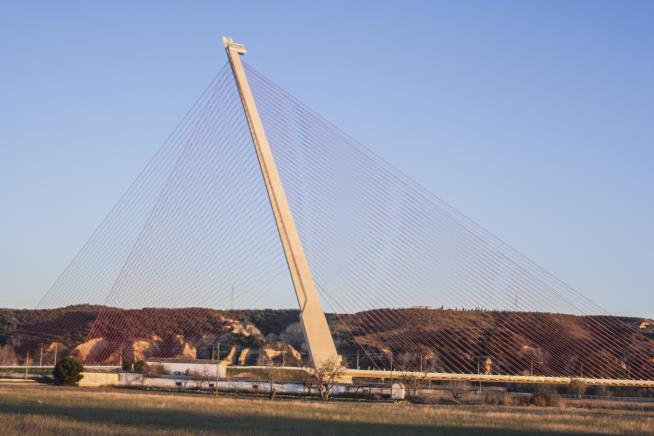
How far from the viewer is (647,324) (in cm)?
8575

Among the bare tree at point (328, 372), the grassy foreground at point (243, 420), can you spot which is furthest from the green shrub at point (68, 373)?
the grassy foreground at point (243, 420)

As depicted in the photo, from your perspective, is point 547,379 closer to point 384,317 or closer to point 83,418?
point 384,317

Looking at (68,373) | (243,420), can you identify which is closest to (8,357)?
(68,373)

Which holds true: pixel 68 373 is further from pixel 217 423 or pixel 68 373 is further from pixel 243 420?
pixel 217 423

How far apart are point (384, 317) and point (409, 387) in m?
11.9

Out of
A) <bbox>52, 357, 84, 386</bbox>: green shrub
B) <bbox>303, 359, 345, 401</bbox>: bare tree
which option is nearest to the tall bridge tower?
<bbox>303, 359, 345, 401</bbox>: bare tree

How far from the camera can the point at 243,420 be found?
28.2m

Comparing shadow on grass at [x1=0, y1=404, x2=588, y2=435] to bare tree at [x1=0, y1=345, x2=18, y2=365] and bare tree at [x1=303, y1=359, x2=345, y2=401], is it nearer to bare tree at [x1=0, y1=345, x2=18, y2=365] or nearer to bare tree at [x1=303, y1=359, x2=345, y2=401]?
bare tree at [x1=303, y1=359, x2=345, y2=401]

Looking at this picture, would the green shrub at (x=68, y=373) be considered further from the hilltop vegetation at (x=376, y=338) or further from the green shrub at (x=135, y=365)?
the green shrub at (x=135, y=365)

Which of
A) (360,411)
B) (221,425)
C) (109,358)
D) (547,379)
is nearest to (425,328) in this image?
(547,379)

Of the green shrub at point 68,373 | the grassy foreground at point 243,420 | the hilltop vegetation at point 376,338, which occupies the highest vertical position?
the hilltop vegetation at point 376,338

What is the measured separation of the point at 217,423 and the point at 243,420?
212 centimetres

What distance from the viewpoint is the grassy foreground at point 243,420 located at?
23.3 m

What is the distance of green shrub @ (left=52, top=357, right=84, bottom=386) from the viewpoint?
2178 inches
